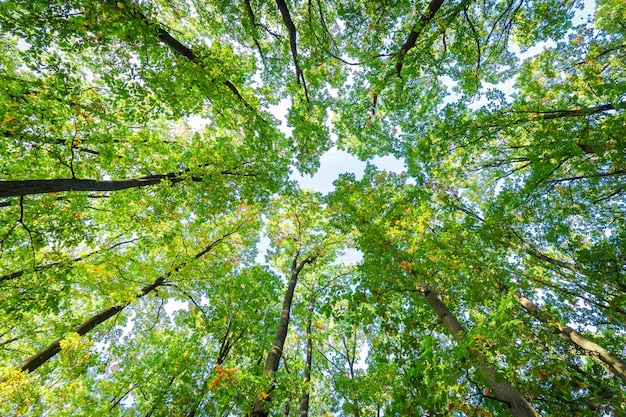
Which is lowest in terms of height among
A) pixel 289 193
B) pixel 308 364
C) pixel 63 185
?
pixel 308 364

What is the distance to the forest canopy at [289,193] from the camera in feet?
15.6

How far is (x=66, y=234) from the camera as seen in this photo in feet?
18.0

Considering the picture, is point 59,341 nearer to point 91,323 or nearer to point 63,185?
point 91,323

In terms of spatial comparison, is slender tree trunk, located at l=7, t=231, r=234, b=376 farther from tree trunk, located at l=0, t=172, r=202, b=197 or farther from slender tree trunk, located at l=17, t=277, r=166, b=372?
tree trunk, located at l=0, t=172, r=202, b=197

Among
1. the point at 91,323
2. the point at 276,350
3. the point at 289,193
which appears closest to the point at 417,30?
the point at 289,193

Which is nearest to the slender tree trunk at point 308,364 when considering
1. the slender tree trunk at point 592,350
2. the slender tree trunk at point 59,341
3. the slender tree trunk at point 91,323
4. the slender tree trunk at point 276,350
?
the slender tree trunk at point 276,350

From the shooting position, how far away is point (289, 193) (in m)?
9.56

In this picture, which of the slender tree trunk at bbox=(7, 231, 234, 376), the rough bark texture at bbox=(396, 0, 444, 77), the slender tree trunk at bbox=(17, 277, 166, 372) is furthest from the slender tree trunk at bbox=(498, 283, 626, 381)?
the slender tree trunk at bbox=(17, 277, 166, 372)

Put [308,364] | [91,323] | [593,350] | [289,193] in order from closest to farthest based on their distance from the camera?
[593,350] → [91,323] → [289,193] → [308,364]

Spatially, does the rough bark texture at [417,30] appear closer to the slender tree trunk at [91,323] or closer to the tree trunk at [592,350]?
the tree trunk at [592,350]

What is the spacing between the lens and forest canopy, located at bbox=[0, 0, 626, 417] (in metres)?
4.74

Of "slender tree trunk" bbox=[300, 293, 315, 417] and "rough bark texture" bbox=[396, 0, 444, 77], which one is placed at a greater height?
"rough bark texture" bbox=[396, 0, 444, 77]

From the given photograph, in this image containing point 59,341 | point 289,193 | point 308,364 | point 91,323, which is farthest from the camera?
point 308,364

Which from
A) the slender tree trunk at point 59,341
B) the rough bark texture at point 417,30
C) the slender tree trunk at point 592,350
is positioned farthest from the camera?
the slender tree trunk at point 59,341
